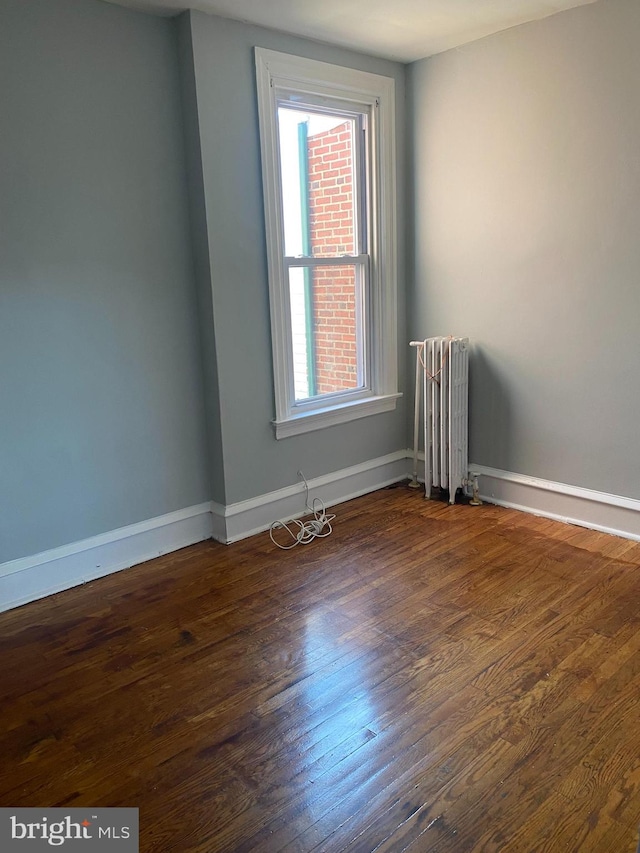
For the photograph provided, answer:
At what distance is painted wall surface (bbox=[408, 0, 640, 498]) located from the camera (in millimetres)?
2973

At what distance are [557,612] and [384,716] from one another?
3.10 ft

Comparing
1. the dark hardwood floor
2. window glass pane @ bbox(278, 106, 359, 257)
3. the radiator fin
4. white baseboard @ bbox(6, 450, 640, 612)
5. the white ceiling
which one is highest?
the white ceiling

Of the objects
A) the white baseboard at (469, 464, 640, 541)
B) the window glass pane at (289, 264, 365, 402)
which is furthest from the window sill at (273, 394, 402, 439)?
the white baseboard at (469, 464, 640, 541)

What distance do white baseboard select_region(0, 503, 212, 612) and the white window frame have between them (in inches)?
26.8

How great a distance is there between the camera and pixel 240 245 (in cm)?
314

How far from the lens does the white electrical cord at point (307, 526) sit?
335 centimetres

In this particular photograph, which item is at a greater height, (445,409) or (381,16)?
(381,16)

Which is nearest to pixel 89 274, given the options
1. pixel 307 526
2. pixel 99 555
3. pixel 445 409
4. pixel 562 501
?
pixel 99 555

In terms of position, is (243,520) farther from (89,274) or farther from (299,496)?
(89,274)

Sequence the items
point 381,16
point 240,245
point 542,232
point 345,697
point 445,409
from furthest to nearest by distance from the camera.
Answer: point 445,409
point 542,232
point 240,245
point 381,16
point 345,697

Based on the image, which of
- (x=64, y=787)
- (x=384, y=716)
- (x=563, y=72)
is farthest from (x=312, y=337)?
(x=64, y=787)

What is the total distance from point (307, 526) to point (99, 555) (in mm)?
1078

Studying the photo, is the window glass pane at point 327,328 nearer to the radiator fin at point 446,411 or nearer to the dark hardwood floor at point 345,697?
the radiator fin at point 446,411

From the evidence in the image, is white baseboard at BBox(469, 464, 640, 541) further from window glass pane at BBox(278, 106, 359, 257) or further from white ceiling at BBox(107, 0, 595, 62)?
white ceiling at BBox(107, 0, 595, 62)
